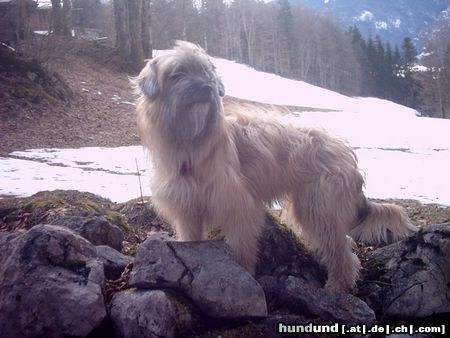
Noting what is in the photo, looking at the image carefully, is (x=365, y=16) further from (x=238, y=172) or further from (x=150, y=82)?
(x=150, y=82)

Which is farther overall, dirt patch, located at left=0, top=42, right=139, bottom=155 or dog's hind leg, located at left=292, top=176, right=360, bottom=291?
dirt patch, located at left=0, top=42, right=139, bottom=155

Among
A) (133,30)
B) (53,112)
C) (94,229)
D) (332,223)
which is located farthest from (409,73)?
(94,229)

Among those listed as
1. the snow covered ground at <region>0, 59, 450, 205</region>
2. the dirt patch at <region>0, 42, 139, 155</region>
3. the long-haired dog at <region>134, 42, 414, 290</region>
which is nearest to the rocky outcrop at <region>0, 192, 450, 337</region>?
the long-haired dog at <region>134, 42, 414, 290</region>

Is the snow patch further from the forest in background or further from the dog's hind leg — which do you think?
the dog's hind leg

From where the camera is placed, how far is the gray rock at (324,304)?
12.3 feet

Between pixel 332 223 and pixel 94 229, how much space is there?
7.22 ft

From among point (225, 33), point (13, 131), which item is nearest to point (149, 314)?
point (13, 131)

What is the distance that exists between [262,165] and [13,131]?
8.72 m

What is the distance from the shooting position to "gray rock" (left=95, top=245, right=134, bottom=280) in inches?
159

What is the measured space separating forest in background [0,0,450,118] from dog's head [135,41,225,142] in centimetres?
2716

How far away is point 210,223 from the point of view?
4.30 metres

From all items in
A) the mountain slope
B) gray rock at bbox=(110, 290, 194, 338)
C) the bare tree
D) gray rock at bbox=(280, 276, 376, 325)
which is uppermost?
the mountain slope

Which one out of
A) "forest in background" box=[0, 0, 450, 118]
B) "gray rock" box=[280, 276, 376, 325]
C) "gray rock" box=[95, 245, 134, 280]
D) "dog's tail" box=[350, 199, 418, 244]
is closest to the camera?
"gray rock" box=[280, 276, 376, 325]

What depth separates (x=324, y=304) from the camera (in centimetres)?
384
